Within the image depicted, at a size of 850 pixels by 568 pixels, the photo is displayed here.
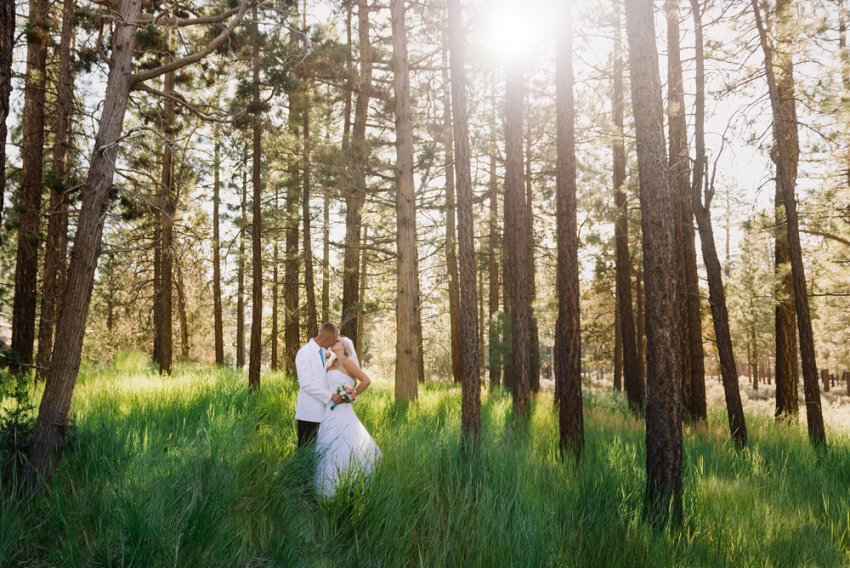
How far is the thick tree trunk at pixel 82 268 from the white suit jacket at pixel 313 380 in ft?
7.68

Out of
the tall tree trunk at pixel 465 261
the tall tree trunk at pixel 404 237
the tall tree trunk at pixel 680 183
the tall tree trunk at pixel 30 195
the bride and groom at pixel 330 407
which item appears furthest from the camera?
the tall tree trunk at pixel 680 183

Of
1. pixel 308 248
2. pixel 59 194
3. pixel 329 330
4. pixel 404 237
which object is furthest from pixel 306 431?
pixel 308 248

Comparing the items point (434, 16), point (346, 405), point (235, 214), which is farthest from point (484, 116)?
point (346, 405)

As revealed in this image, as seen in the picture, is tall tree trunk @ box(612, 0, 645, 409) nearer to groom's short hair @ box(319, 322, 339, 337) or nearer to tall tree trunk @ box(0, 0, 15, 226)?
groom's short hair @ box(319, 322, 339, 337)

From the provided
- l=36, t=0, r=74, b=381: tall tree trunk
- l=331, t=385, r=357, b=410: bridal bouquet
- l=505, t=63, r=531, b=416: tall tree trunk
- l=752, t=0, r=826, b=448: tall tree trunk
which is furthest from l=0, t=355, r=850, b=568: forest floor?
l=36, t=0, r=74, b=381: tall tree trunk

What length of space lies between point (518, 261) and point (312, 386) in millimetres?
5540

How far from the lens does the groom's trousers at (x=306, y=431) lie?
211 inches

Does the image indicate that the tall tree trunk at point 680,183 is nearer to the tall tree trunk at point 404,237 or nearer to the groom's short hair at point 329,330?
the tall tree trunk at point 404,237

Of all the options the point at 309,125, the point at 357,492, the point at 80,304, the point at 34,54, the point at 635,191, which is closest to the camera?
the point at 357,492

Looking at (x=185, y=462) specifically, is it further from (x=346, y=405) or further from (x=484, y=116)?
(x=484, y=116)

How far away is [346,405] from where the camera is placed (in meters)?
5.29

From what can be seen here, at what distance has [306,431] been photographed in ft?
17.8

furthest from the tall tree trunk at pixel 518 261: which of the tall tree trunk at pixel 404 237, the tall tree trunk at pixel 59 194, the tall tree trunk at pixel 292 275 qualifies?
the tall tree trunk at pixel 59 194

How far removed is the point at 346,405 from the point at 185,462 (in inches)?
70.7
